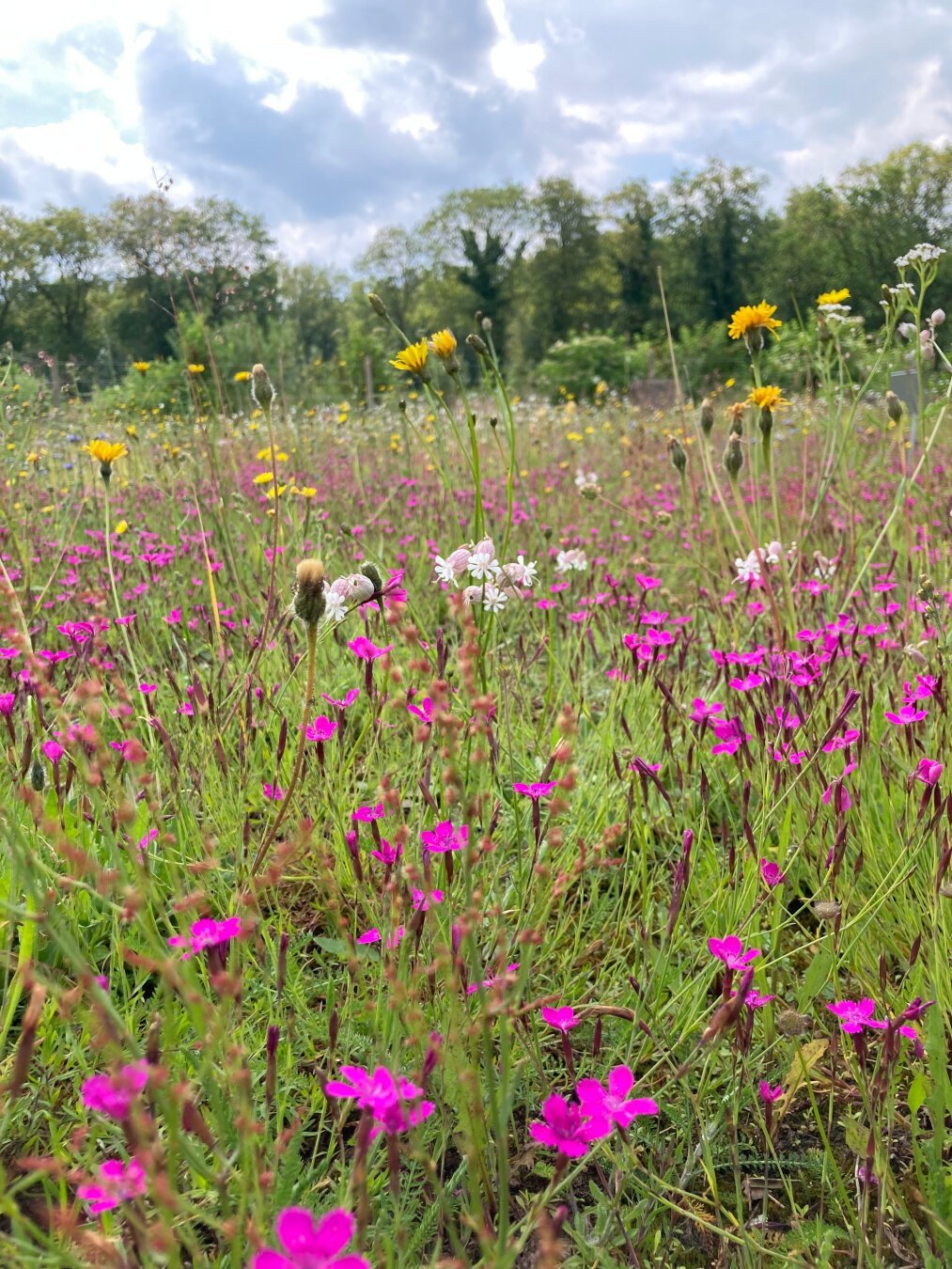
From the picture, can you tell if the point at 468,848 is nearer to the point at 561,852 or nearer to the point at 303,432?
the point at 561,852

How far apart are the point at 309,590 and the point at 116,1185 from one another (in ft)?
1.94

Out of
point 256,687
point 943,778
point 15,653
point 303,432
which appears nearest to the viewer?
point 943,778

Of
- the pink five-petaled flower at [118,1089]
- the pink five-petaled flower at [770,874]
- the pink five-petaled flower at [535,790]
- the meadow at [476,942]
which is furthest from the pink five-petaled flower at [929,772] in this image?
the pink five-petaled flower at [118,1089]

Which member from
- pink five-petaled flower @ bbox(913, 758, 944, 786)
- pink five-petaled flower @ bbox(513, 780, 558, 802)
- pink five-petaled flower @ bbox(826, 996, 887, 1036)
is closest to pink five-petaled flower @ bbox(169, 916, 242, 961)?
pink five-petaled flower @ bbox(513, 780, 558, 802)

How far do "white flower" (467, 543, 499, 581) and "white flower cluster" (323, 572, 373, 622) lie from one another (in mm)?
216

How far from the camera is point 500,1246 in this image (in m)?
0.56

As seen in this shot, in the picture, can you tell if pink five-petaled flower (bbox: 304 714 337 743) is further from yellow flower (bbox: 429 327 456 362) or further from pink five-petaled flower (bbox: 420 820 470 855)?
yellow flower (bbox: 429 327 456 362)

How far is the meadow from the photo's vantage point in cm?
66

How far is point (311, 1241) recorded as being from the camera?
0.48m

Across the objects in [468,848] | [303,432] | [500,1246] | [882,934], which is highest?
[303,432]

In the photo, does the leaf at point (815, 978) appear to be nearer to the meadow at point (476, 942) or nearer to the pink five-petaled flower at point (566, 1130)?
the meadow at point (476, 942)

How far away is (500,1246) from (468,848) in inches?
10.5

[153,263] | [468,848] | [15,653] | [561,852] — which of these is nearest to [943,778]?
[561,852]

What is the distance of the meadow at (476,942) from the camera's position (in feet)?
2.16
